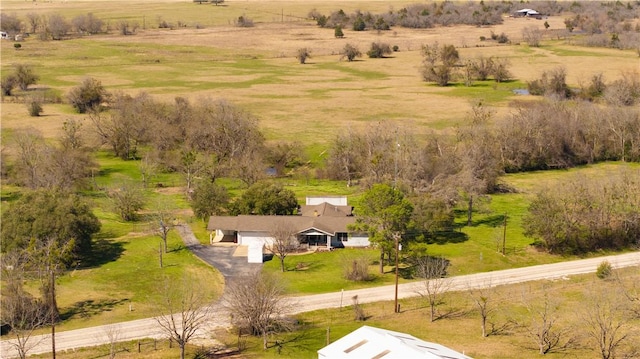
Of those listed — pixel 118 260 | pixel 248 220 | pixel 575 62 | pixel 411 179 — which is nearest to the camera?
pixel 118 260

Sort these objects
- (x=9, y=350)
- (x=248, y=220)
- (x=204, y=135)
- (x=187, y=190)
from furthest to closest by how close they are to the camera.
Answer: (x=204, y=135)
(x=187, y=190)
(x=248, y=220)
(x=9, y=350)

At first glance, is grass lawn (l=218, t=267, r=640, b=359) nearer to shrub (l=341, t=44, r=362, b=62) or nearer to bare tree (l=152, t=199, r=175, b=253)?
bare tree (l=152, t=199, r=175, b=253)

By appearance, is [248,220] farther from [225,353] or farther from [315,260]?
[225,353]

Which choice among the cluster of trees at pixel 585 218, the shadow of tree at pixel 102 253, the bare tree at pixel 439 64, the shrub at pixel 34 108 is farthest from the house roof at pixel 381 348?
the bare tree at pixel 439 64

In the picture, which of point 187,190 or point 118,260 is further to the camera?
point 187,190

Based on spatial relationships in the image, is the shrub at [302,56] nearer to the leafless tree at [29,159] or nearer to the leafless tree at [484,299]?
the leafless tree at [29,159]

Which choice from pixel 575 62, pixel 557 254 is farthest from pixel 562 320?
pixel 575 62

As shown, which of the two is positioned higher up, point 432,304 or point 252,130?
point 252,130
